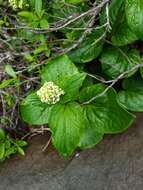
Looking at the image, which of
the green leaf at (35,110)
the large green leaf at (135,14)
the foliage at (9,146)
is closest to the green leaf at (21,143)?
the foliage at (9,146)

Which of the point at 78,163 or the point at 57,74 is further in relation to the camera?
the point at 78,163

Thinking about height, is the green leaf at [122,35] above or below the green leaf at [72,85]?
above

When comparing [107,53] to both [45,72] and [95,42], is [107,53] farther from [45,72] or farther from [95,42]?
[45,72]

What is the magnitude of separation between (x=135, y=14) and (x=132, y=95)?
375 millimetres

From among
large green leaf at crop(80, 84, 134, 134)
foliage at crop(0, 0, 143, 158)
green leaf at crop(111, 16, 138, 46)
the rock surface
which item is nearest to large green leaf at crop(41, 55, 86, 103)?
foliage at crop(0, 0, 143, 158)

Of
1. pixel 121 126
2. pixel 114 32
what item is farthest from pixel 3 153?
pixel 114 32

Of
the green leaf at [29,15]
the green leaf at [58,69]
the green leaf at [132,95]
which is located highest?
the green leaf at [29,15]

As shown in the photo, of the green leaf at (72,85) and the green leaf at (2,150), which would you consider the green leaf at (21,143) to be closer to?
the green leaf at (2,150)

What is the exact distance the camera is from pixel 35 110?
1.57 metres

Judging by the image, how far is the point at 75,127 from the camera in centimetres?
144

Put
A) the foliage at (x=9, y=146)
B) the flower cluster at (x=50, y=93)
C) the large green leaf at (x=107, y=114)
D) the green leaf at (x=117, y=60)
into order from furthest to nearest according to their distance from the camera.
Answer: the foliage at (x=9, y=146) → the green leaf at (x=117, y=60) → the large green leaf at (x=107, y=114) → the flower cluster at (x=50, y=93)

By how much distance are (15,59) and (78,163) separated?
559mm

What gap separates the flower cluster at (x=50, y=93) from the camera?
1361 millimetres

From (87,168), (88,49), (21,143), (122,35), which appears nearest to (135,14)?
(122,35)
